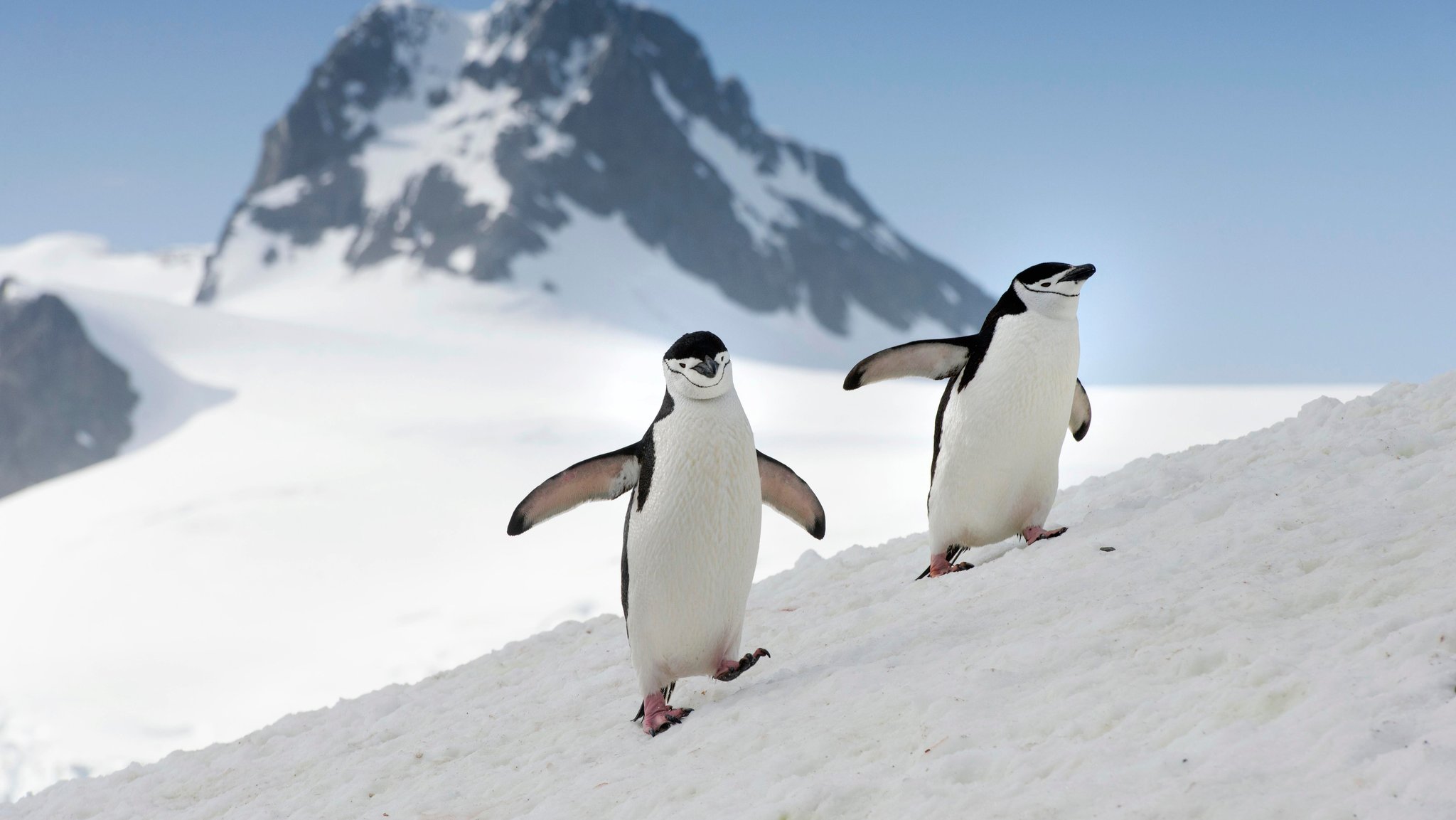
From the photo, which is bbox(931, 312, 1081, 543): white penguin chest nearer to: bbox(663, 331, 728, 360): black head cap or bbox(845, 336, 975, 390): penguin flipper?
bbox(845, 336, 975, 390): penguin flipper

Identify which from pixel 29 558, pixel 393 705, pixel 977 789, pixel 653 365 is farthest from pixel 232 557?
pixel 653 365

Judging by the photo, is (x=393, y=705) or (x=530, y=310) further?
(x=530, y=310)

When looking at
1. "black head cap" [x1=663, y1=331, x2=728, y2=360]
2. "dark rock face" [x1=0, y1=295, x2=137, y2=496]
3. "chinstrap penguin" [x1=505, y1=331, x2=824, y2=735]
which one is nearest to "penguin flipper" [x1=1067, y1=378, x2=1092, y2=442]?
"chinstrap penguin" [x1=505, y1=331, x2=824, y2=735]

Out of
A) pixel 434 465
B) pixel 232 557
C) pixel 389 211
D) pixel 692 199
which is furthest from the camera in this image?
pixel 692 199

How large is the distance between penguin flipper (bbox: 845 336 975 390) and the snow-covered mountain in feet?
204

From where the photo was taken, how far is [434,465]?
2558cm

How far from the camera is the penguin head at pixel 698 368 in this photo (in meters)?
3.74

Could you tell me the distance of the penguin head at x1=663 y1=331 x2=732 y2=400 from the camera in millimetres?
3736

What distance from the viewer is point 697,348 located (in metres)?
3.77

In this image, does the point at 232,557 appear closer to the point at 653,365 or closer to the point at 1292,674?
the point at 1292,674

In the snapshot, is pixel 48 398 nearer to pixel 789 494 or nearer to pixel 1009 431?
pixel 789 494

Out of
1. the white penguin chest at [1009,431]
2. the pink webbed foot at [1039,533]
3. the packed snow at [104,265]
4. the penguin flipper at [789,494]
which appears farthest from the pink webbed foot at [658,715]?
the packed snow at [104,265]

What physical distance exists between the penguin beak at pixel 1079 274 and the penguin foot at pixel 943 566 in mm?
1260

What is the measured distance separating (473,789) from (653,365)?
41601 mm
